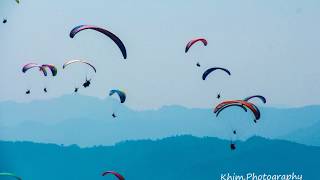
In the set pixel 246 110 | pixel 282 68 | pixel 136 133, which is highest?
pixel 282 68

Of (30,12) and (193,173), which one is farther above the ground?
(30,12)

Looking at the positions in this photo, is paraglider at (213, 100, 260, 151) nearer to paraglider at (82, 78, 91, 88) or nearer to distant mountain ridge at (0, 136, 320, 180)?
distant mountain ridge at (0, 136, 320, 180)

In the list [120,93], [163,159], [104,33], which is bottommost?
[163,159]

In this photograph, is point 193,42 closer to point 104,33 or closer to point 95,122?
point 104,33

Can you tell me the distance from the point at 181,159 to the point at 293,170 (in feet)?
1.80

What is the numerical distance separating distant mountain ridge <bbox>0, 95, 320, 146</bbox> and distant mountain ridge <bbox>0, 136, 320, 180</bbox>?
36 mm

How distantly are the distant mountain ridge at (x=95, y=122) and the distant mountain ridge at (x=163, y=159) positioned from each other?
4cm

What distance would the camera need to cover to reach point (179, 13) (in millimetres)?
1901

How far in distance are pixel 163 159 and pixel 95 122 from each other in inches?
14.6

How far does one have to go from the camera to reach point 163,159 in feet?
6.33

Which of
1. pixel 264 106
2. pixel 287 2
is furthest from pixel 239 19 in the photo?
pixel 264 106

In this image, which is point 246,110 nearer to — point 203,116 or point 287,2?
point 203,116

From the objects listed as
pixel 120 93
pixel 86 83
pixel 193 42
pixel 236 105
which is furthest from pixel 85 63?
pixel 236 105

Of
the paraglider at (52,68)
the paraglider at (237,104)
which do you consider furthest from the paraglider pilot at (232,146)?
the paraglider at (52,68)
